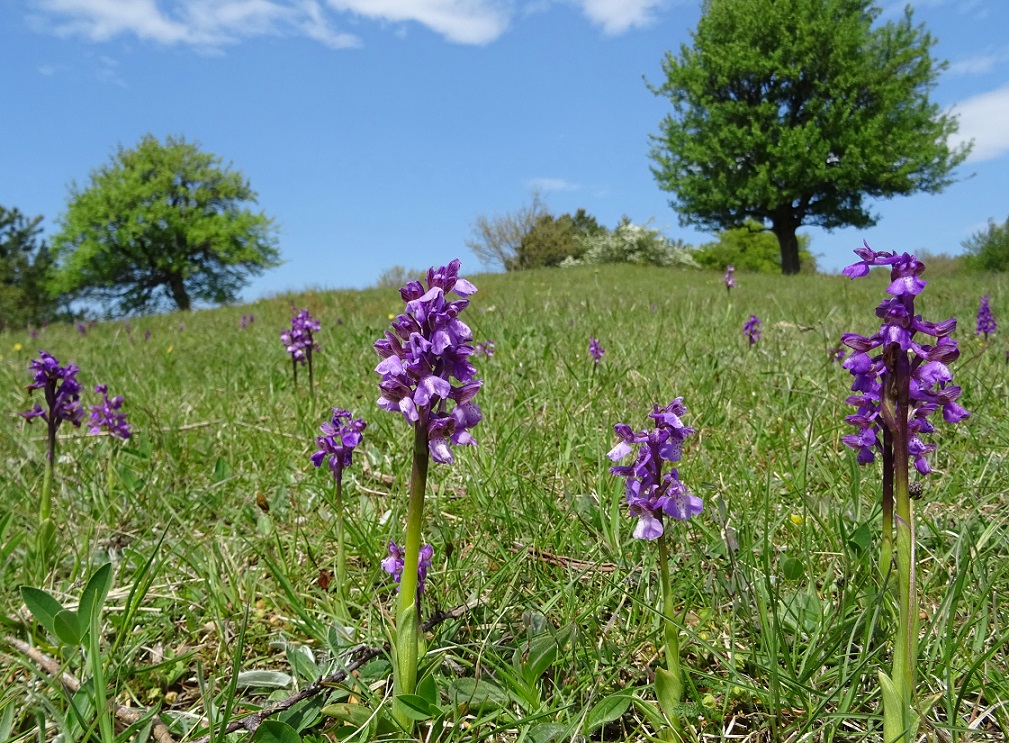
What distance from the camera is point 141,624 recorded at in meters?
Answer: 2.34

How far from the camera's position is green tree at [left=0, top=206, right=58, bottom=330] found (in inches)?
2173

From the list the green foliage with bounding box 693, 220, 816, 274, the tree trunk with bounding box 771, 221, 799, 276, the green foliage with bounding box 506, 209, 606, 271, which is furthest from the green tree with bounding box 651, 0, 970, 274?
the green foliage with bounding box 693, 220, 816, 274

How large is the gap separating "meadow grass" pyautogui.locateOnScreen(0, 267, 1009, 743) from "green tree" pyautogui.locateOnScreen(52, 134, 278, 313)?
4929cm

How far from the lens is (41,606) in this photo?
1955mm

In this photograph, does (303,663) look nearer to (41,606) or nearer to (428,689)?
(428,689)

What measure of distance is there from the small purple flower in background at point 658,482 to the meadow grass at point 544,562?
24 centimetres

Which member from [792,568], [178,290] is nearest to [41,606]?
[792,568]

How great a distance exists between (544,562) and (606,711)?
2.32 feet

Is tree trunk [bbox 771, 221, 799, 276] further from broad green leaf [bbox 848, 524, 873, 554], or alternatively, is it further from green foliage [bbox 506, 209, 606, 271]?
broad green leaf [bbox 848, 524, 873, 554]

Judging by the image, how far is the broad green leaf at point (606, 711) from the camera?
1.64m

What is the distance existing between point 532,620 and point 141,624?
1399 millimetres

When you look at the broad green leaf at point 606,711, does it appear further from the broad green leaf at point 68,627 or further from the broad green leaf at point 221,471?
the broad green leaf at point 221,471

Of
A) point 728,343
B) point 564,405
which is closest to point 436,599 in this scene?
point 564,405

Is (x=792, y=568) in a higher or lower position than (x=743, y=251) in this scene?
lower
